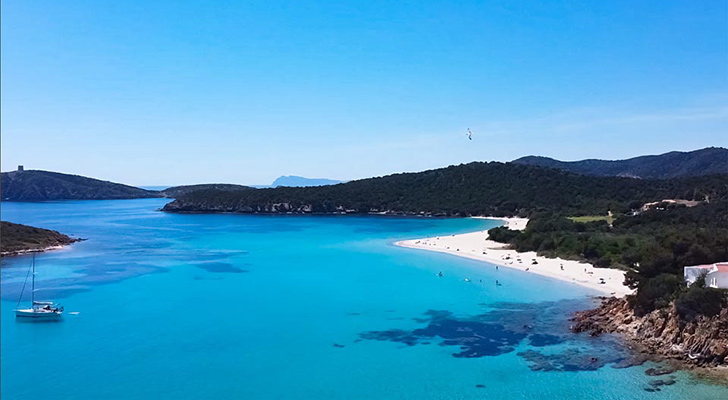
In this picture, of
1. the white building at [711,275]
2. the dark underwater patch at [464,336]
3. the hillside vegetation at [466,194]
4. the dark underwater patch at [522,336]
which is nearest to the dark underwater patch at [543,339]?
the dark underwater patch at [522,336]

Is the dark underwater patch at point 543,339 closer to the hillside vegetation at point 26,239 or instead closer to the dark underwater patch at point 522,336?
the dark underwater patch at point 522,336

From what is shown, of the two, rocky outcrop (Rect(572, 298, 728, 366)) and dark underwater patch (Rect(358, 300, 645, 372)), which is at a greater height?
rocky outcrop (Rect(572, 298, 728, 366))

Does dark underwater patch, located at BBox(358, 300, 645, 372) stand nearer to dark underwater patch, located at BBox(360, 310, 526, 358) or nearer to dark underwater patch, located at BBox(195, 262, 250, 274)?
dark underwater patch, located at BBox(360, 310, 526, 358)

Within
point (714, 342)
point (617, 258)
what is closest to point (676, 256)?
point (714, 342)

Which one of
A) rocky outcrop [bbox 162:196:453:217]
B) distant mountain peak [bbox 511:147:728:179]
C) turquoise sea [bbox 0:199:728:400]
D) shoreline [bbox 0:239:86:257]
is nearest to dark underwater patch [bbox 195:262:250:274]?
turquoise sea [bbox 0:199:728:400]

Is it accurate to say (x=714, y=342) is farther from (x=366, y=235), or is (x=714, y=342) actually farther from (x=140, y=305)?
(x=366, y=235)

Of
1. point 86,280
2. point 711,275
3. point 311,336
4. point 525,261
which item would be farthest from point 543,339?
point 86,280

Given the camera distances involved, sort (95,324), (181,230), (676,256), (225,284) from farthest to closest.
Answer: (181,230) → (225,284) → (95,324) → (676,256)
